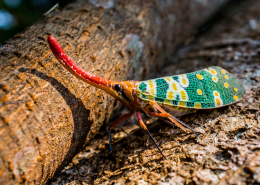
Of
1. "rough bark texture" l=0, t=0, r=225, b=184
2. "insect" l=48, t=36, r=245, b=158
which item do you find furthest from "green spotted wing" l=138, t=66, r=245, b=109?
"rough bark texture" l=0, t=0, r=225, b=184

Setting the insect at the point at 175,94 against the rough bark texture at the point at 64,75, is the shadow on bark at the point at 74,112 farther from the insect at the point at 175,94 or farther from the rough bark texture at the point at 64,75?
the insect at the point at 175,94

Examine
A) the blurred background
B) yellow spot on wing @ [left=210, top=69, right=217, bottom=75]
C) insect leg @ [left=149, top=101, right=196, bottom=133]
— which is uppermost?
the blurred background

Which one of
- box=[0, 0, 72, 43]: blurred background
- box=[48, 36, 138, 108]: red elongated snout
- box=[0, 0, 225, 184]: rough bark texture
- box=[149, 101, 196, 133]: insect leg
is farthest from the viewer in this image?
box=[0, 0, 72, 43]: blurred background

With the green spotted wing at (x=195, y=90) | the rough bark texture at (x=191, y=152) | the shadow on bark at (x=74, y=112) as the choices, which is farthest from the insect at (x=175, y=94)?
the shadow on bark at (x=74, y=112)

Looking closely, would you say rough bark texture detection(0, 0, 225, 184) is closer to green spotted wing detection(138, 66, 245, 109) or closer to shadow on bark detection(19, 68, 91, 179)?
shadow on bark detection(19, 68, 91, 179)

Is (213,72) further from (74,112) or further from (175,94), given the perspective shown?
(74,112)

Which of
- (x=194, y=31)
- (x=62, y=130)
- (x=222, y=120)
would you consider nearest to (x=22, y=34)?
(x=62, y=130)
